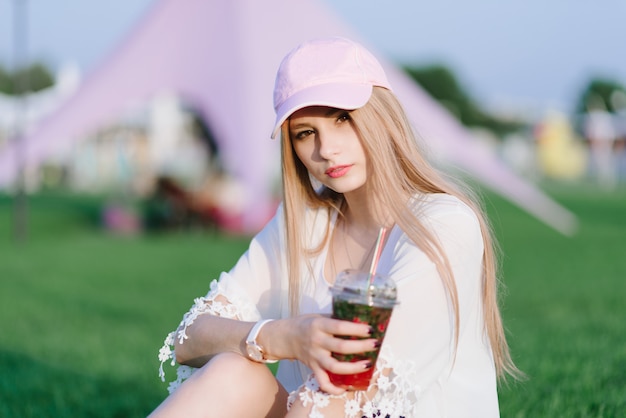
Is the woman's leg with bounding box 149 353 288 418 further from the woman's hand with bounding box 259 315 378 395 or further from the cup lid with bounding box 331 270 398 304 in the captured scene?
the cup lid with bounding box 331 270 398 304

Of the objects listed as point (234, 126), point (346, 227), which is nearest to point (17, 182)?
point (234, 126)

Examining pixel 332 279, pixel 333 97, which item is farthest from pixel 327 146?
pixel 332 279

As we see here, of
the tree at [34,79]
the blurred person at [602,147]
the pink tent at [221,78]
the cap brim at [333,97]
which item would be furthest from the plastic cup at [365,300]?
the tree at [34,79]

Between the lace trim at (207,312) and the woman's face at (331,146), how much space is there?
36 cm

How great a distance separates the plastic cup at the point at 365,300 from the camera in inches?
51.8

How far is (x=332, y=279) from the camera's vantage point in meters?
1.91

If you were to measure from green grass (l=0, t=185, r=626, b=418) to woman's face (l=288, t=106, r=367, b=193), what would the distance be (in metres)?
1.28

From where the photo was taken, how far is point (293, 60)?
5.58 feet

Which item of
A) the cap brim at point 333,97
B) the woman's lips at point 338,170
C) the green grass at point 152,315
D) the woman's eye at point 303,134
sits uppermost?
the cap brim at point 333,97

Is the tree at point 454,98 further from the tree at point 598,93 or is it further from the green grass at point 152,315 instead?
the green grass at point 152,315

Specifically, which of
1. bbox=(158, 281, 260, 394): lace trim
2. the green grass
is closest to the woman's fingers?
bbox=(158, 281, 260, 394): lace trim

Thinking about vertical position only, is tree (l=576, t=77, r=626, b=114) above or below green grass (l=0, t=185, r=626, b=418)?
above

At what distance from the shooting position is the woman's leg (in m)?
1.64

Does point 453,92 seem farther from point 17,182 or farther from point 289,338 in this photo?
point 289,338
